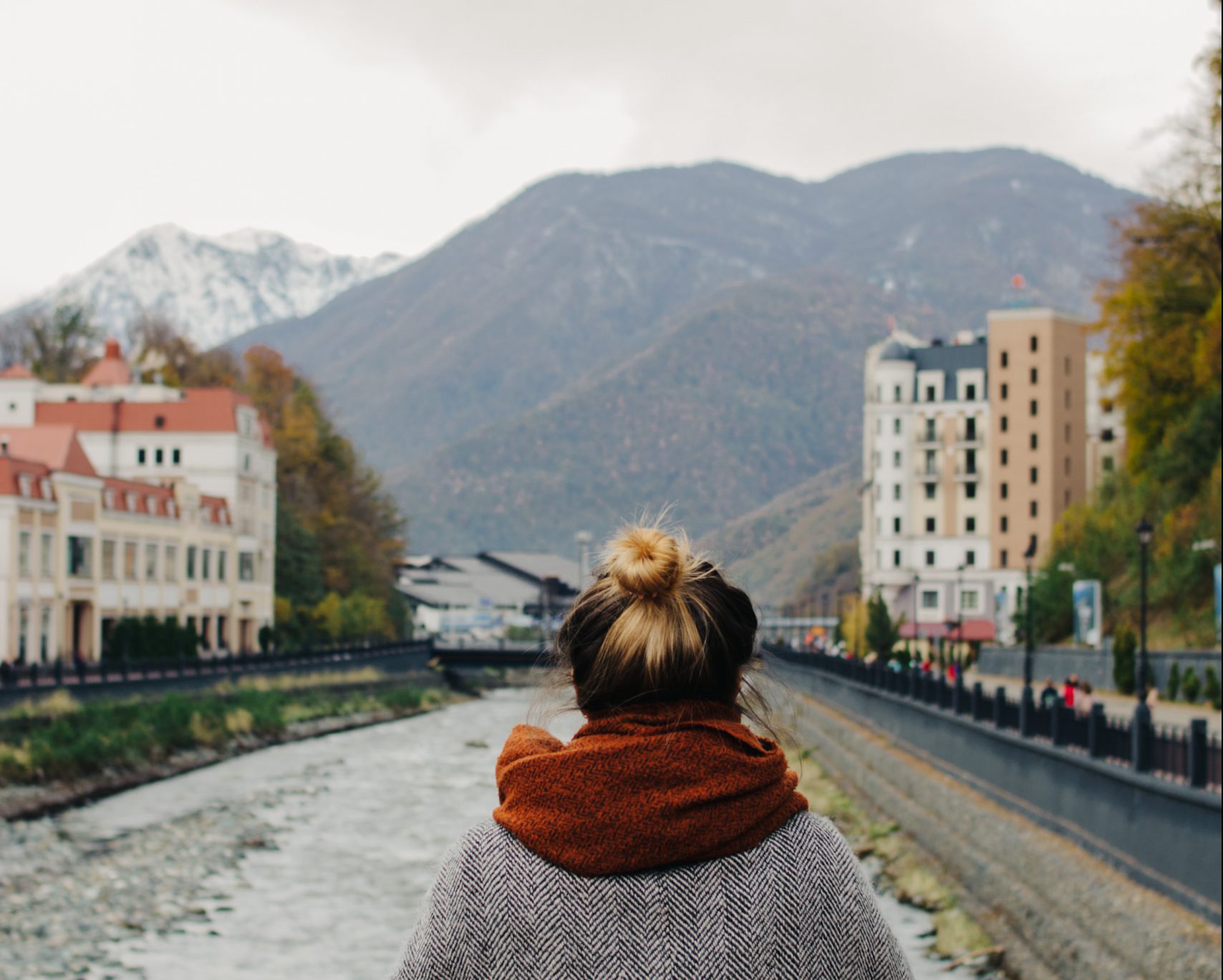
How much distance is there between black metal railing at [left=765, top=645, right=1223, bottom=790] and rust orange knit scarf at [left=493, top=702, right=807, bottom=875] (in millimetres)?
5273

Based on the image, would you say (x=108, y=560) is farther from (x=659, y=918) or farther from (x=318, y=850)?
(x=659, y=918)

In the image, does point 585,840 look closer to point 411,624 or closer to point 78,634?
point 78,634

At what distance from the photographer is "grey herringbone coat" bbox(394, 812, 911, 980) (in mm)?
2873

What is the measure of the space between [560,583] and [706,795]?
6677 inches

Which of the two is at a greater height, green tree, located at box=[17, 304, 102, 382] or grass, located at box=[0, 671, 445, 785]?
green tree, located at box=[17, 304, 102, 382]

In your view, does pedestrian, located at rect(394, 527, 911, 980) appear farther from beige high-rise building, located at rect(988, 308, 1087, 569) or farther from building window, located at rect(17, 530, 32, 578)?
beige high-rise building, located at rect(988, 308, 1087, 569)

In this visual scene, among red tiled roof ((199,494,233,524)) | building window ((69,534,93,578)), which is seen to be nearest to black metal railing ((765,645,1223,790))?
building window ((69,534,93,578))

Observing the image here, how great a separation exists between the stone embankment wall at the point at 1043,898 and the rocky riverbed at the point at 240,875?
3.93ft

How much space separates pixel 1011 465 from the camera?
10181 centimetres

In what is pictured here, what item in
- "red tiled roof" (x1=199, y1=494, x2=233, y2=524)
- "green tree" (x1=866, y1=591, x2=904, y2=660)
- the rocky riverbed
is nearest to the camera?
the rocky riverbed

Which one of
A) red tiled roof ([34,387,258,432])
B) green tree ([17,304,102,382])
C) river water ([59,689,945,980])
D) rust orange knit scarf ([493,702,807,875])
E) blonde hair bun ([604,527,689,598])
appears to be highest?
green tree ([17,304,102,382])

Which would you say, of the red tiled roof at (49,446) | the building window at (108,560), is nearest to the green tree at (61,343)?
the red tiled roof at (49,446)

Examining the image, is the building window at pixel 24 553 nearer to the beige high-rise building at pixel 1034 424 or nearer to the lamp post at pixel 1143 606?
the lamp post at pixel 1143 606

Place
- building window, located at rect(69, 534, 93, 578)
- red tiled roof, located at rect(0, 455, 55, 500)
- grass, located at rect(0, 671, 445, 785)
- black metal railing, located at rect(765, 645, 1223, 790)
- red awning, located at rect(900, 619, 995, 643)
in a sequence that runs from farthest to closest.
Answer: red awning, located at rect(900, 619, 995, 643) < building window, located at rect(69, 534, 93, 578) < red tiled roof, located at rect(0, 455, 55, 500) < grass, located at rect(0, 671, 445, 785) < black metal railing, located at rect(765, 645, 1223, 790)
